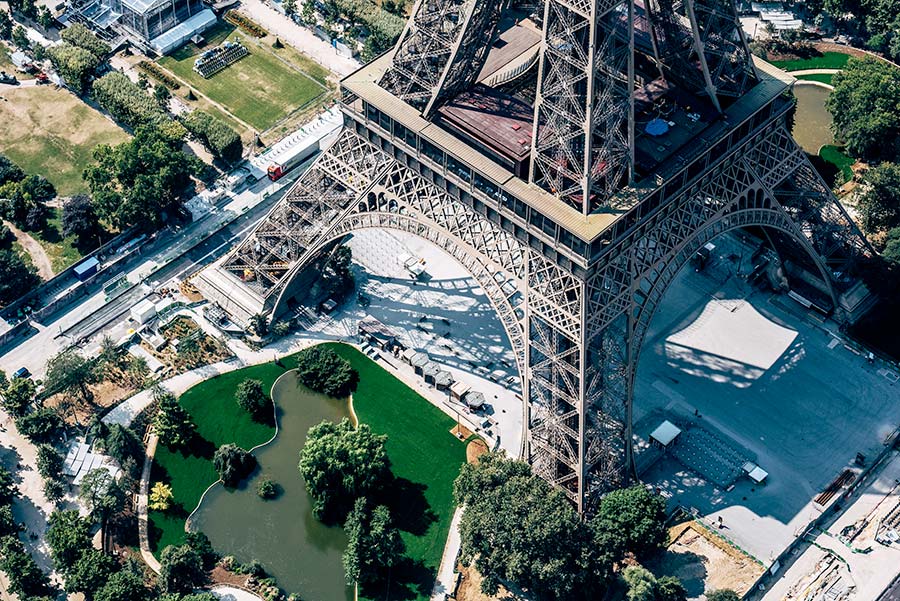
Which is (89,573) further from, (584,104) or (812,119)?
(812,119)

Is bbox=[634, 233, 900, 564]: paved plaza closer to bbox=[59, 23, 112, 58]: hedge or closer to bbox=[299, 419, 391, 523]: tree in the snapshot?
bbox=[299, 419, 391, 523]: tree

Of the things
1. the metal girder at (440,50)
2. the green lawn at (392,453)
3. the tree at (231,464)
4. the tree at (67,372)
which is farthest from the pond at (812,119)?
the tree at (67,372)

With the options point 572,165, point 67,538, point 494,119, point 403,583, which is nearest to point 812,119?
point 494,119

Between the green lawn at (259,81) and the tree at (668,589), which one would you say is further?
the green lawn at (259,81)

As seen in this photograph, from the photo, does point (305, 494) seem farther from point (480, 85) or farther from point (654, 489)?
point (480, 85)

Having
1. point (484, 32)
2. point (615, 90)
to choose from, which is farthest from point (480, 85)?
point (615, 90)

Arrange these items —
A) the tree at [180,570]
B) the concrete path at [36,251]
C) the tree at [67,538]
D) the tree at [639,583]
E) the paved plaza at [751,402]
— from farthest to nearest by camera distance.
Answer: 1. the concrete path at [36,251]
2. the paved plaza at [751,402]
3. the tree at [67,538]
4. the tree at [180,570]
5. the tree at [639,583]

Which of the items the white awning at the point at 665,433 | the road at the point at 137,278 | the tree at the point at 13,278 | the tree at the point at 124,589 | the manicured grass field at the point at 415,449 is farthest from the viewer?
the tree at the point at 13,278

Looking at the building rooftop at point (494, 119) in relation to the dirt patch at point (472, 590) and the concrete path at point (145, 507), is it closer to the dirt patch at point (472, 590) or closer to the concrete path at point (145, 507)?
the dirt patch at point (472, 590)
